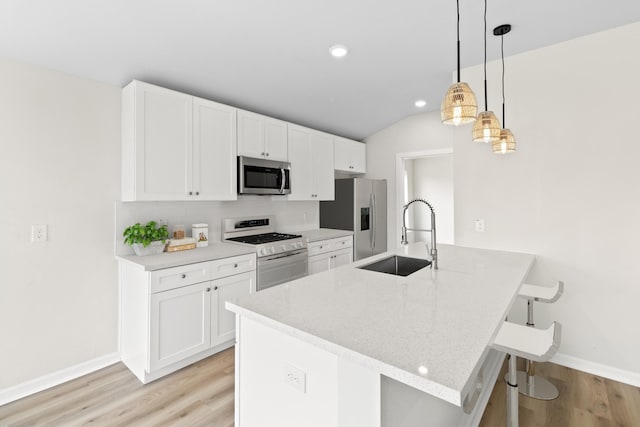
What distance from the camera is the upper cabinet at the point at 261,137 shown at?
9.98ft

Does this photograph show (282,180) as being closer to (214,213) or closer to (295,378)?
(214,213)

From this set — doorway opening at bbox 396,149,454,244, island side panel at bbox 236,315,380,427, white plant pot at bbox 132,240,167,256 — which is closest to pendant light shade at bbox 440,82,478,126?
island side panel at bbox 236,315,380,427

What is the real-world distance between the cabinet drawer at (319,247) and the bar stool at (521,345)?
2.21 meters

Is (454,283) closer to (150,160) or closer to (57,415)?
(150,160)

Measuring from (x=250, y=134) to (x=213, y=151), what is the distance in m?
0.47

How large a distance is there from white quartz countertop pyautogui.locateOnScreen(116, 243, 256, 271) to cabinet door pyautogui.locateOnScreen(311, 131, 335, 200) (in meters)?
1.44

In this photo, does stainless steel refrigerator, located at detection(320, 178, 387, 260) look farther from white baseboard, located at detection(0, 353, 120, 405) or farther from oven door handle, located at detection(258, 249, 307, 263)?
white baseboard, located at detection(0, 353, 120, 405)

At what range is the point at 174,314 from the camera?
229 centimetres

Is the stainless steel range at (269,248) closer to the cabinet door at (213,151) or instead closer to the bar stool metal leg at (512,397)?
the cabinet door at (213,151)

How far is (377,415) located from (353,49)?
2.51 m

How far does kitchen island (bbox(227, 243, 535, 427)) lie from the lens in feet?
2.93

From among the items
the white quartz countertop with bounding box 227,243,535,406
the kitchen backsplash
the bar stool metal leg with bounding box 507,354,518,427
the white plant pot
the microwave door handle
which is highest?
the microwave door handle

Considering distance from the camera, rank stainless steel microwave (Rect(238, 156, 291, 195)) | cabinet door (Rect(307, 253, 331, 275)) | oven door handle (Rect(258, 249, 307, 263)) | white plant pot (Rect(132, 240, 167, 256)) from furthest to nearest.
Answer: cabinet door (Rect(307, 253, 331, 275)) < stainless steel microwave (Rect(238, 156, 291, 195)) < oven door handle (Rect(258, 249, 307, 263)) < white plant pot (Rect(132, 240, 167, 256))

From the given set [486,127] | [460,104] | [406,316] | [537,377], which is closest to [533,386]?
[537,377]
